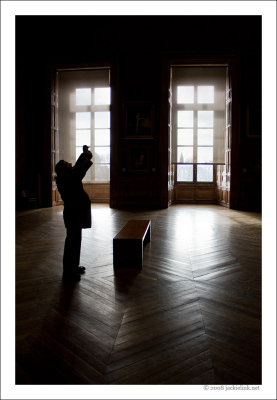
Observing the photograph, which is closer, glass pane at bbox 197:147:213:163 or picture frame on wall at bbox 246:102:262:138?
picture frame on wall at bbox 246:102:262:138

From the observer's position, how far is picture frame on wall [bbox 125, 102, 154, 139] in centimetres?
988

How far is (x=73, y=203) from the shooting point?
3100 mm

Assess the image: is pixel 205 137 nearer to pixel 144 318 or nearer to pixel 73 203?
pixel 73 203

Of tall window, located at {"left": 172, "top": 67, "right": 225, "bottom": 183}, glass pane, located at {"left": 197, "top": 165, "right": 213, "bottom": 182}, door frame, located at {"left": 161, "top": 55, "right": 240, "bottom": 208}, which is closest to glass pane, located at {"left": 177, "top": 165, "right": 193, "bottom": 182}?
glass pane, located at {"left": 197, "top": 165, "right": 213, "bottom": 182}

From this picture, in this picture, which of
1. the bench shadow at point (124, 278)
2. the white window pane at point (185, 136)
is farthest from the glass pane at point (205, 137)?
the bench shadow at point (124, 278)

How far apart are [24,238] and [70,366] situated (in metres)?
3.79

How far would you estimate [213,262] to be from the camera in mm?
3793

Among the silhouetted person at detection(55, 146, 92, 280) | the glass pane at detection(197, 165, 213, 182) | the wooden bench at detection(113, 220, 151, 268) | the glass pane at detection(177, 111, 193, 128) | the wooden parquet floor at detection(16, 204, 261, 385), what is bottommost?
the wooden parquet floor at detection(16, 204, 261, 385)

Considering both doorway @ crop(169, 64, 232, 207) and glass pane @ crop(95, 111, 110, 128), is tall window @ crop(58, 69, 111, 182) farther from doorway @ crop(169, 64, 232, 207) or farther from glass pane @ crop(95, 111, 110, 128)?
doorway @ crop(169, 64, 232, 207)

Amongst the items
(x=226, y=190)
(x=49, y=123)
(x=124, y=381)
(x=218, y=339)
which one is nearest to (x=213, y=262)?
(x=218, y=339)

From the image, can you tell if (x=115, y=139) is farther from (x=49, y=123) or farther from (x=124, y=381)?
(x=124, y=381)

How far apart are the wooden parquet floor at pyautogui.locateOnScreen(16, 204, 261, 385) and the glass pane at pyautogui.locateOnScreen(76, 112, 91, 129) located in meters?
7.90

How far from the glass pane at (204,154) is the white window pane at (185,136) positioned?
0.43 meters

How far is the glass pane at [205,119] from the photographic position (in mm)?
10969
